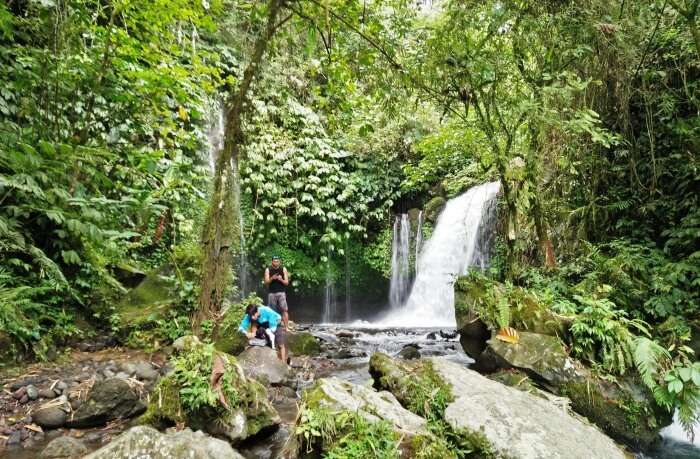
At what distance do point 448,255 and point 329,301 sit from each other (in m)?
4.27

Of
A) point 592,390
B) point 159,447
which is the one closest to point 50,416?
point 159,447

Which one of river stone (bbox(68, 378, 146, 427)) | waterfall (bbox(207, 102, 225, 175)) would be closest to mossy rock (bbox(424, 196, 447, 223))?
waterfall (bbox(207, 102, 225, 175))

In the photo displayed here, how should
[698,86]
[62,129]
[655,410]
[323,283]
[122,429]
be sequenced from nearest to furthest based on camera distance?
[122,429]
[655,410]
[62,129]
[698,86]
[323,283]

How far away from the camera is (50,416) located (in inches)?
152

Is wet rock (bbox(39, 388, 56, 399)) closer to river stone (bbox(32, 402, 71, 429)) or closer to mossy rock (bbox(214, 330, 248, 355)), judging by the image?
river stone (bbox(32, 402, 71, 429))

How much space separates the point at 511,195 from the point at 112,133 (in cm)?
708

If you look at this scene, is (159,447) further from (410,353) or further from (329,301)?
(329,301)

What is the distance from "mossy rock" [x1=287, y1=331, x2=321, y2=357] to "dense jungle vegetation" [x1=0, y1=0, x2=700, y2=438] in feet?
5.75

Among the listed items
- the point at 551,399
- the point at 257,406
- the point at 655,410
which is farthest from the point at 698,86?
the point at 257,406

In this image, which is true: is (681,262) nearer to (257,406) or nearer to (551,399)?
(551,399)

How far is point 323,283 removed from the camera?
13227 millimetres

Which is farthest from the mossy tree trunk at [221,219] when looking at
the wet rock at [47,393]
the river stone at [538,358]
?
the river stone at [538,358]

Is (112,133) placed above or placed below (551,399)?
above

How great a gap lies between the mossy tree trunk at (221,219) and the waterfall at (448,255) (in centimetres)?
810
